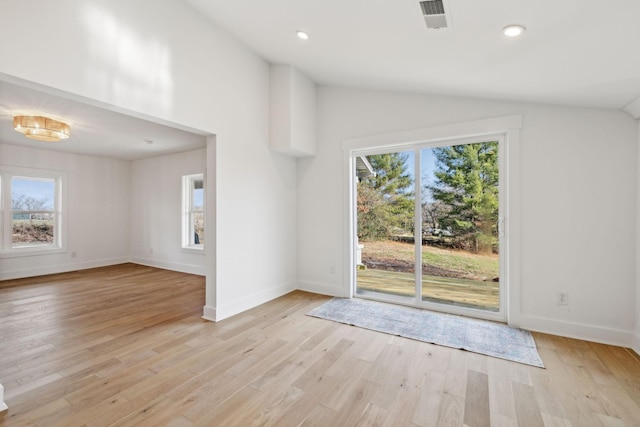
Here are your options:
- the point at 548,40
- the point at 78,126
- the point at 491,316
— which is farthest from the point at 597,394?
the point at 78,126

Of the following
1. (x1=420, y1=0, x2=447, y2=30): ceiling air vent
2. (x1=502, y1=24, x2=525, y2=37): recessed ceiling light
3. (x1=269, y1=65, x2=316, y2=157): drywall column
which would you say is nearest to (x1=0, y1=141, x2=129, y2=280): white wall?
(x1=269, y1=65, x2=316, y2=157): drywall column

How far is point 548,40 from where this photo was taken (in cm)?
A: 187

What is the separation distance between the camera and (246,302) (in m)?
3.49

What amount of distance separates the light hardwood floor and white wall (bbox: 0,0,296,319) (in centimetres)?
86

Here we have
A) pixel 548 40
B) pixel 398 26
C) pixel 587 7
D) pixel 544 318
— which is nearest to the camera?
pixel 587 7

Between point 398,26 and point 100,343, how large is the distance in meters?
3.70

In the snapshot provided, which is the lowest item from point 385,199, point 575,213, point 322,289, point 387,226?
point 322,289

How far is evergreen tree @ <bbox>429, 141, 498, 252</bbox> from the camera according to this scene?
3176 mm

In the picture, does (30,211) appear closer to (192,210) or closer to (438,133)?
(192,210)

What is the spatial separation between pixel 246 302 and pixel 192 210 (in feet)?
10.7

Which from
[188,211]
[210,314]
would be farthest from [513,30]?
[188,211]

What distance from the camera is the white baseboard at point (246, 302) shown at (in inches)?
124

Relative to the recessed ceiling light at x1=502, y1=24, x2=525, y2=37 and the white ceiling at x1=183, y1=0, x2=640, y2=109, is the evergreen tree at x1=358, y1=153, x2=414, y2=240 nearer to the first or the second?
Result: the white ceiling at x1=183, y1=0, x2=640, y2=109

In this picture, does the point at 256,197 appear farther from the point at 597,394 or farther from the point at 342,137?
the point at 597,394
